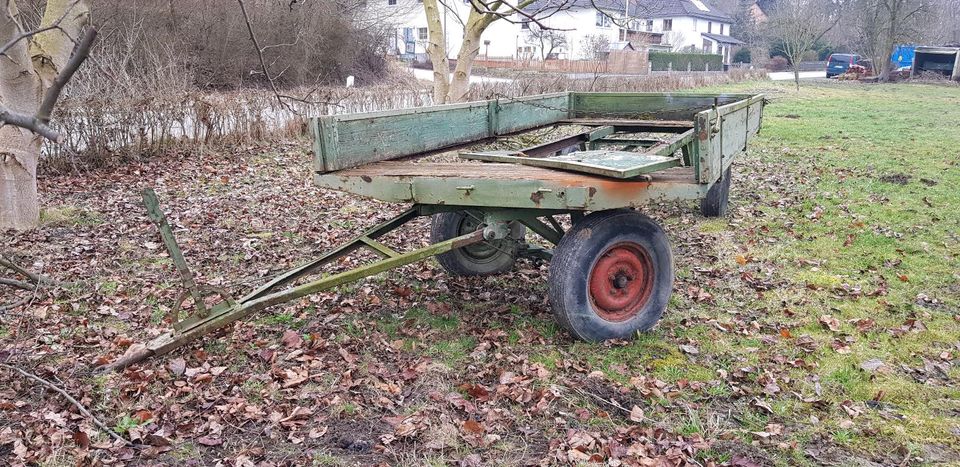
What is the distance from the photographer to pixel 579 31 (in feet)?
156

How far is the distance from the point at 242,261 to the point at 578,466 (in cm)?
375

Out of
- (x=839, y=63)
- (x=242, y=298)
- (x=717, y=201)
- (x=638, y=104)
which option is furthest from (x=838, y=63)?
(x=242, y=298)

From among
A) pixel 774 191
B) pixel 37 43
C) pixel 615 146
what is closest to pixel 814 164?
pixel 774 191

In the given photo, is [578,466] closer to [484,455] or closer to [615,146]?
[484,455]

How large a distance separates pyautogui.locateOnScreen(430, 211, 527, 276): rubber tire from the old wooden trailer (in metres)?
0.01

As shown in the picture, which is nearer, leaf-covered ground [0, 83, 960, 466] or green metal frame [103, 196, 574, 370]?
leaf-covered ground [0, 83, 960, 466]

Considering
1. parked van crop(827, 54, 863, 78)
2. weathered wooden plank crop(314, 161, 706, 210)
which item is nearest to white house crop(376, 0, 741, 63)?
parked van crop(827, 54, 863, 78)

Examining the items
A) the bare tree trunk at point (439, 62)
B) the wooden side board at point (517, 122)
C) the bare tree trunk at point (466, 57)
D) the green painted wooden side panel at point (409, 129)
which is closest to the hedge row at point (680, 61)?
the bare tree trunk at point (466, 57)

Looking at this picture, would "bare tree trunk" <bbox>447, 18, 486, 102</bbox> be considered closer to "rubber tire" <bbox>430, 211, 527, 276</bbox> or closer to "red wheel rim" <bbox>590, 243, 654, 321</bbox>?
"rubber tire" <bbox>430, 211, 527, 276</bbox>

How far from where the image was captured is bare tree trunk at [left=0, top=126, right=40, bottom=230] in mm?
6395

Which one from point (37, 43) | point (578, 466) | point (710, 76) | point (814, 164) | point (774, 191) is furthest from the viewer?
point (710, 76)

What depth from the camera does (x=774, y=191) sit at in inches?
347

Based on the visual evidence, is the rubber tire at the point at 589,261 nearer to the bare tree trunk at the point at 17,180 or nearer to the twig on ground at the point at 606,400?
the twig on ground at the point at 606,400

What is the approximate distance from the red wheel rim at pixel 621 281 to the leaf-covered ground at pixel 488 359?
22 cm
